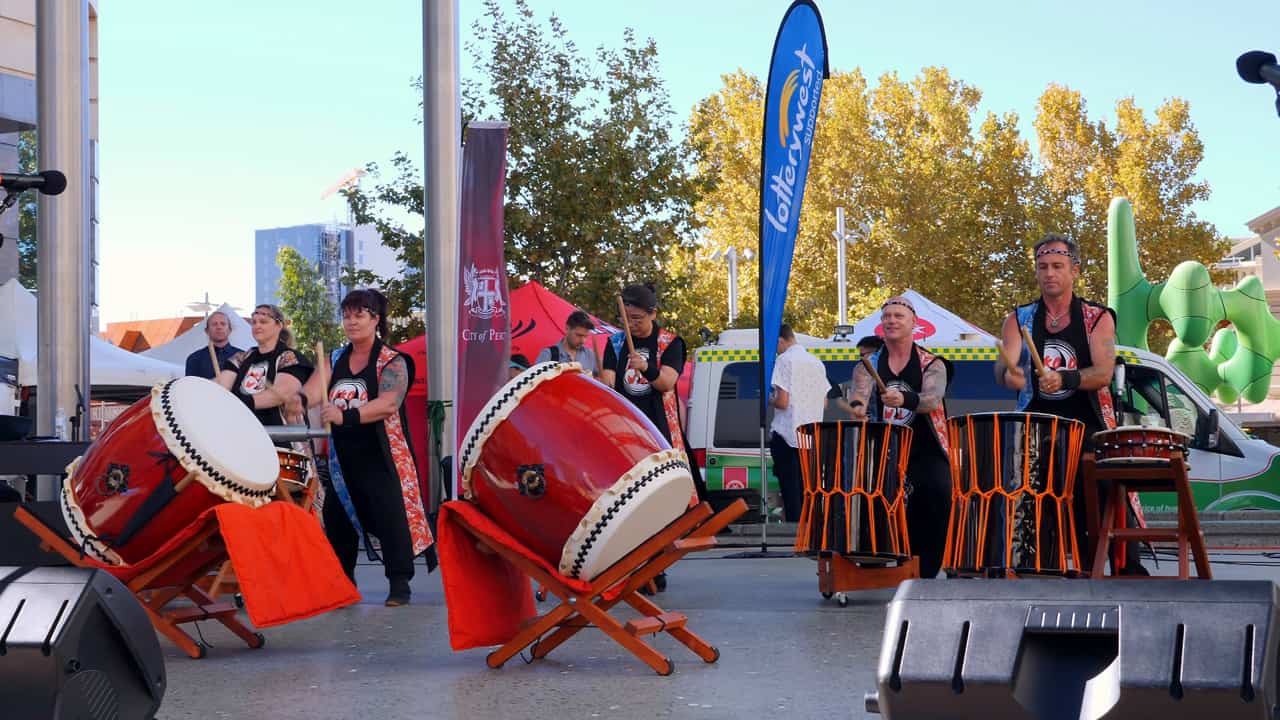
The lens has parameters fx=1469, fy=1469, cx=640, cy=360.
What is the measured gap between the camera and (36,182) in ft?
19.7

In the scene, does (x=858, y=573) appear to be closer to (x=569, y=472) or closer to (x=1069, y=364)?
(x=1069, y=364)

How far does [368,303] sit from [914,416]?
287 cm

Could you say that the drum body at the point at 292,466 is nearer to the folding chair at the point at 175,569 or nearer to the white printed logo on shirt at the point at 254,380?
A: the folding chair at the point at 175,569

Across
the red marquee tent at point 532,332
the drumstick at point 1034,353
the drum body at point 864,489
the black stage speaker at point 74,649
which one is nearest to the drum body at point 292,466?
the drum body at point 864,489

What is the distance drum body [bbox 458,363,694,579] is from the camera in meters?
5.43

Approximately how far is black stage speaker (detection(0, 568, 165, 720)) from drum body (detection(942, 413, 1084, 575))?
3.86 metres

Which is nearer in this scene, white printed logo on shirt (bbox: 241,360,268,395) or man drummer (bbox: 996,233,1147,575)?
man drummer (bbox: 996,233,1147,575)

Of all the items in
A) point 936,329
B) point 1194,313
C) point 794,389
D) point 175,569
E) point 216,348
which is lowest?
point 175,569

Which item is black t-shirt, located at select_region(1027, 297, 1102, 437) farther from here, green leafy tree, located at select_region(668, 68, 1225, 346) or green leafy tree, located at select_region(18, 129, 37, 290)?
green leafy tree, located at select_region(18, 129, 37, 290)

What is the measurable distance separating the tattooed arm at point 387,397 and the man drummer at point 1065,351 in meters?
2.95

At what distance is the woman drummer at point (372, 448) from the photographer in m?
7.41

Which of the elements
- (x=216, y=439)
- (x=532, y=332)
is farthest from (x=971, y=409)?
(x=216, y=439)

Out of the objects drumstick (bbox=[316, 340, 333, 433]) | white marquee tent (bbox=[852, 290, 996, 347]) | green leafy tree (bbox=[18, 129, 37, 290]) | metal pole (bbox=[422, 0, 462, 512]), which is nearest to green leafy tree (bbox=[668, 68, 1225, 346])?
green leafy tree (bbox=[18, 129, 37, 290])

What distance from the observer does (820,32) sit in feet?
35.0
